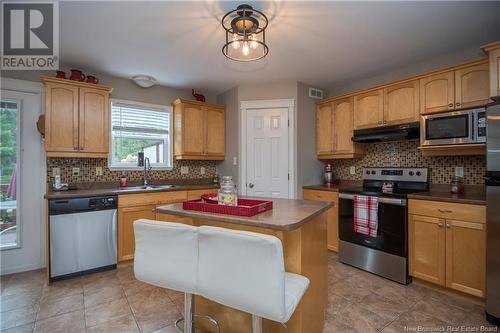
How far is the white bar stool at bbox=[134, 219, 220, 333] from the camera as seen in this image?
1.28 m

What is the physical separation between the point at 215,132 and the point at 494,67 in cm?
329

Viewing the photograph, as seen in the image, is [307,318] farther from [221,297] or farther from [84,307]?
[84,307]

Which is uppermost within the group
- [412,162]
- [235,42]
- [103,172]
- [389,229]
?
[235,42]

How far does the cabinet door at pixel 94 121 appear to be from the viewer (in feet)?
10.1

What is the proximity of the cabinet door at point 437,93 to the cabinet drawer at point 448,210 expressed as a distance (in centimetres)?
99

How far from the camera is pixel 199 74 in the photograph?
11.3ft

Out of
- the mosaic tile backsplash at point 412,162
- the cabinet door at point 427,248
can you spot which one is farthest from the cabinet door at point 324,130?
the cabinet door at point 427,248

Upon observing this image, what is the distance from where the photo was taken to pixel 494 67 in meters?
2.15

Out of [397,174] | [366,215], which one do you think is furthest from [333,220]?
[397,174]

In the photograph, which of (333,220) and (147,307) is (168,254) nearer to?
(147,307)

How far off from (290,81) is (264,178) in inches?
57.0

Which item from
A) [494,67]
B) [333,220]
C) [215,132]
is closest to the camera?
[494,67]

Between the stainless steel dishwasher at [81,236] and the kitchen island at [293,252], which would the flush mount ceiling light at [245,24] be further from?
the stainless steel dishwasher at [81,236]

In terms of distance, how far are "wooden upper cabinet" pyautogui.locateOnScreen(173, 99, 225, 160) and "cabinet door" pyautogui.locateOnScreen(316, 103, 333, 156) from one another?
1.51m
